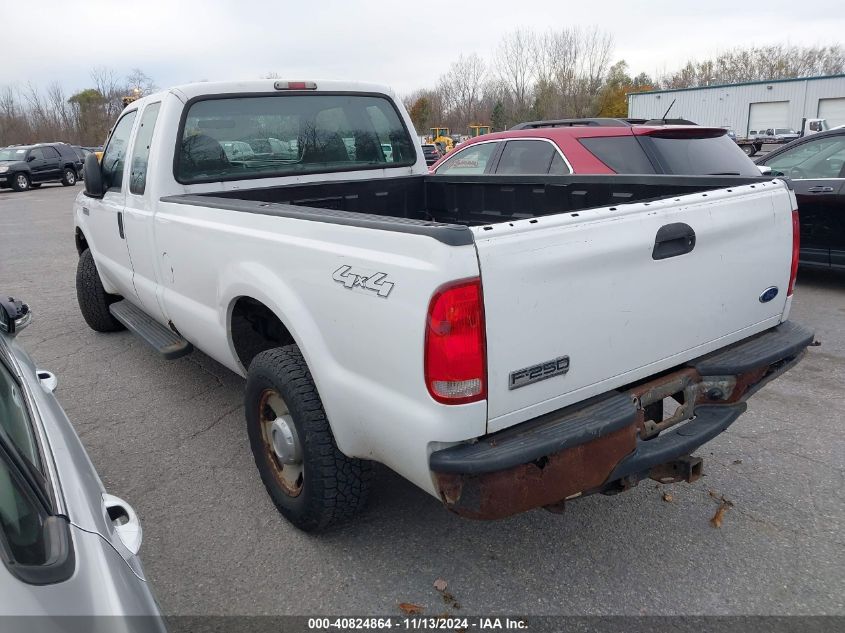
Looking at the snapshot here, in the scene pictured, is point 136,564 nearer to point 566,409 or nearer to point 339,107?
point 566,409

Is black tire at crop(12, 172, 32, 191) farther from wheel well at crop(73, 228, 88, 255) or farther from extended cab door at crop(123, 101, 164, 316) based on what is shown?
extended cab door at crop(123, 101, 164, 316)

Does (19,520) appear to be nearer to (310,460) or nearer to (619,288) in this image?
(310,460)

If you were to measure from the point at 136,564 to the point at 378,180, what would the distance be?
3.49 m

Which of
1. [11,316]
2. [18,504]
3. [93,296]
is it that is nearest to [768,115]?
[93,296]

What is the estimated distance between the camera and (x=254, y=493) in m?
3.42

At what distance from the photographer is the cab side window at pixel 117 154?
4773mm

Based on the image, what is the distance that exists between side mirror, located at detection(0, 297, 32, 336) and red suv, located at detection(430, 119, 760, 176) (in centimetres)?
450

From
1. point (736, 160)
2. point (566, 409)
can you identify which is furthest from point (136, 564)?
point (736, 160)

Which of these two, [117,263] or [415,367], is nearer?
[415,367]

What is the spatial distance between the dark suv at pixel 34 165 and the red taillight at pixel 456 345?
28.7 m

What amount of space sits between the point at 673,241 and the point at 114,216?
381 cm

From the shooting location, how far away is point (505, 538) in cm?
301

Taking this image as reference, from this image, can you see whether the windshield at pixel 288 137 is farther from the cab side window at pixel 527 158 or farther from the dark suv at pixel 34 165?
the dark suv at pixel 34 165

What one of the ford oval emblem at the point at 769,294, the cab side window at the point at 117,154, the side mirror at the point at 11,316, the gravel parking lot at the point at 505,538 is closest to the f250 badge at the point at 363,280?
the gravel parking lot at the point at 505,538
